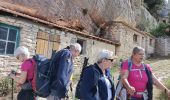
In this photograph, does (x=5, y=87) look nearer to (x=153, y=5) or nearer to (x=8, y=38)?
(x=8, y=38)

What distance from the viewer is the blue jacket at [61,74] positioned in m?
3.88

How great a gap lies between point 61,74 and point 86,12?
47.6 feet

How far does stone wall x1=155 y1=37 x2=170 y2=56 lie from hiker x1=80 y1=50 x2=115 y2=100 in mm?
22838

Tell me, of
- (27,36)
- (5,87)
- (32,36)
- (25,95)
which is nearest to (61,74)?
(25,95)

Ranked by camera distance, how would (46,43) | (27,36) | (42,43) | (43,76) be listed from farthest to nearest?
1. (46,43)
2. (42,43)
3. (27,36)
4. (43,76)

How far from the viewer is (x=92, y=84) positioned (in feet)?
A: 11.5

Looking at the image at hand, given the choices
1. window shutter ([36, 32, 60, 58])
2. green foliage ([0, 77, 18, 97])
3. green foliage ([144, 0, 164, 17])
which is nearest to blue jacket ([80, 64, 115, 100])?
green foliage ([0, 77, 18, 97])

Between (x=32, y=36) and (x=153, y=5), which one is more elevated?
(x=153, y=5)

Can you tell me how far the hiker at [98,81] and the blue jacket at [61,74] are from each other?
437 millimetres

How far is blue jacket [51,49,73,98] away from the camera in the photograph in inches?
153

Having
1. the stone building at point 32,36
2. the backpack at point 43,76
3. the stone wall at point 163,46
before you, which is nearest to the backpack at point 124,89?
the backpack at point 43,76

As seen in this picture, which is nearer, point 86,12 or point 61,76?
point 61,76

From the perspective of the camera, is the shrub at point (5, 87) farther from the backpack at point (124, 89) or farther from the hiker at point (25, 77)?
the backpack at point (124, 89)

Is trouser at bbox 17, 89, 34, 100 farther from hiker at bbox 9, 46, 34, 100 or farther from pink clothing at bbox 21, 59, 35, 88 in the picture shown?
pink clothing at bbox 21, 59, 35, 88
